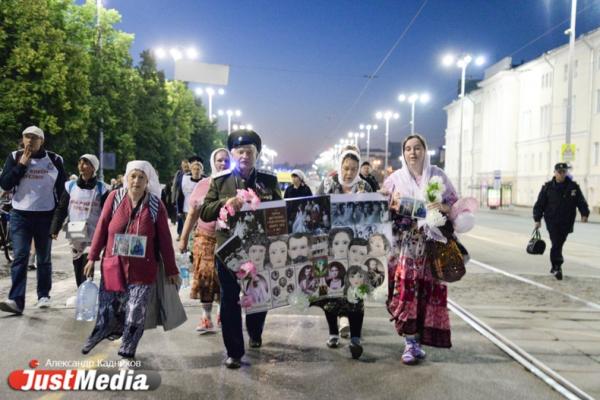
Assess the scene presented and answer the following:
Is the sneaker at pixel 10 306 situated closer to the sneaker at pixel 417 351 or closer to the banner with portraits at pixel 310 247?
the banner with portraits at pixel 310 247

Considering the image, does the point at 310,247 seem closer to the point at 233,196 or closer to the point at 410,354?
the point at 233,196

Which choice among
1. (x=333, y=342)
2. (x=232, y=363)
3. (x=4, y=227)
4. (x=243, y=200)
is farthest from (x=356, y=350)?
(x=4, y=227)

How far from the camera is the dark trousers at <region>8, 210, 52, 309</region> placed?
272 inches

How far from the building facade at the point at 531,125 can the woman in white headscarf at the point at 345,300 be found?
142ft

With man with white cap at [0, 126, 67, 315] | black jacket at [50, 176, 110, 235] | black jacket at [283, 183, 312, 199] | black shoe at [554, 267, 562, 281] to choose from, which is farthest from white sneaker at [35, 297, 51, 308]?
black shoe at [554, 267, 562, 281]

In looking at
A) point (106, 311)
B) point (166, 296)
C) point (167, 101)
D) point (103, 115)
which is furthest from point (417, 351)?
point (167, 101)

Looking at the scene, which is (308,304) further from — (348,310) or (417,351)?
(417,351)

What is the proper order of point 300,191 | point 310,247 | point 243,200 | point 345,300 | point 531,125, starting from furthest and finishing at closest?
1. point 531,125
2. point 300,191
3. point 345,300
4. point 310,247
5. point 243,200

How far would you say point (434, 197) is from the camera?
5.23 m

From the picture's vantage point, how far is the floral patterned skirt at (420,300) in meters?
5.30

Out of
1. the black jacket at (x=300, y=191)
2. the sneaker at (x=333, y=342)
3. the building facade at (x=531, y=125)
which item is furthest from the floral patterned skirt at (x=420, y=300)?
the building facade at (x=531, y=125)

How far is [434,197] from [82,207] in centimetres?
436

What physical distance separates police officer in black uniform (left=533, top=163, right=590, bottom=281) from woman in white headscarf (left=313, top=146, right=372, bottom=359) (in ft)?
19.5

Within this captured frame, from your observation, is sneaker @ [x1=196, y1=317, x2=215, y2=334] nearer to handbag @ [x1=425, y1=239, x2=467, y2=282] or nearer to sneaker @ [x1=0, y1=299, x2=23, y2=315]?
sneaker @ [x1=0, y1=299, x2=23, y2=315]
